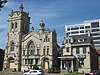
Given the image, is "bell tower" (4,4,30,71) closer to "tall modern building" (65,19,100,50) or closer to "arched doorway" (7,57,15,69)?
"arched doorway" (7,57,15,69)

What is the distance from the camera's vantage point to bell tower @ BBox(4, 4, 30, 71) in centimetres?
7594

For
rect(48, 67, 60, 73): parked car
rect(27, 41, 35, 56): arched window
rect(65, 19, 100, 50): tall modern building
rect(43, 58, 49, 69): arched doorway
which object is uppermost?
rect(65, 19, 100, 50): tall modern building

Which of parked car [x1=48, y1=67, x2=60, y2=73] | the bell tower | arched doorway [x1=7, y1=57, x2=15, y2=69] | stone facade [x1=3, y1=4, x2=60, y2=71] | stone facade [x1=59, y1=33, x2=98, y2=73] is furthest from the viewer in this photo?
arched doorway [x1=7, y1=57, x2=15, y2=69]

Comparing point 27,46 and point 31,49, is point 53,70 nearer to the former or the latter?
point 31,49

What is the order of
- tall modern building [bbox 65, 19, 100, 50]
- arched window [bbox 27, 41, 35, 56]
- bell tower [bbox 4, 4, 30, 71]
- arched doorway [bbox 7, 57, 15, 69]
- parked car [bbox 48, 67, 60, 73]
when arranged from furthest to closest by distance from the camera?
1. tall modern building [bbox 65, 19, 100, 50]
2. arched doorway [bbox 7, 57, 15, 69]
3. bell tower [bbox 4, 4, 30, 71]
4. arched window [bbox 27, 41, 35, 56]
5. parked car [bbox 48, 67, 60, 73]

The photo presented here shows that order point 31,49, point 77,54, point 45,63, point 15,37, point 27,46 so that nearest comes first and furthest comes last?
point 77,54
point 45,63
point 31,49
point 27,46
point 15,37

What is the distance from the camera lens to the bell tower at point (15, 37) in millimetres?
75938

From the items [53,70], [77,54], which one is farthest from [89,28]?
[77,54]

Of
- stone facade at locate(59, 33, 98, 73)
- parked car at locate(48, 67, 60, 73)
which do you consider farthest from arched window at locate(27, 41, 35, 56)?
stone facade at locate(59, 33, 98, 73)

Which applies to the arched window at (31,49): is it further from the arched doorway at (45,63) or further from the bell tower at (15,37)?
the arched doorway at (45,63)

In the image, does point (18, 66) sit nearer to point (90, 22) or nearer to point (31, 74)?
point (31, 74)

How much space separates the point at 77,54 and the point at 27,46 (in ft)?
57.1

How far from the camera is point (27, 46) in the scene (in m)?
75.9

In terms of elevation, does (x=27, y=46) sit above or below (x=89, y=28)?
below
